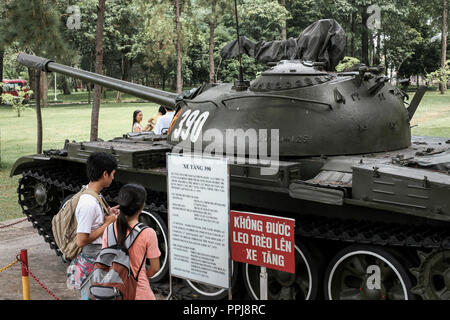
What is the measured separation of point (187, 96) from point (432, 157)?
364cm

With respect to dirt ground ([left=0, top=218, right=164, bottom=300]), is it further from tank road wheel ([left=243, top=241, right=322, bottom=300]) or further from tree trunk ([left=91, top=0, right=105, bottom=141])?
tree trunk ([left=91, top=0, right=105, bottom=141])

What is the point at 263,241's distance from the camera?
537cm

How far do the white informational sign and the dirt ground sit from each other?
161 centimetres

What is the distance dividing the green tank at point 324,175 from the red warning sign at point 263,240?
40 cm

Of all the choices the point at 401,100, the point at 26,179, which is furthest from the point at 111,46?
the point at 401,100

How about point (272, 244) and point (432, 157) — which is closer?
point (272, 244)

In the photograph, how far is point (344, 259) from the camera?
5586 mm

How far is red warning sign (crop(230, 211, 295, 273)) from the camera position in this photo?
5.16 meters

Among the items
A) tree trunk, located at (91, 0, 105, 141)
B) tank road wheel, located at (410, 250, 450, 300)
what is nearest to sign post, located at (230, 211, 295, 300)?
tank road wheel, located at (410, 250, 450, 300)

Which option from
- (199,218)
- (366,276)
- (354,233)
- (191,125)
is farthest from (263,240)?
(191,125)

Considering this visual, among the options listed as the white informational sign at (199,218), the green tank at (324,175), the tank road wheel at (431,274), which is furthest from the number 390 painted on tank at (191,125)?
the tank road wheel at (431,274)

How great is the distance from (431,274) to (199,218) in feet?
7.48

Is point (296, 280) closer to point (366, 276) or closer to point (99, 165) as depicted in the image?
point (366, 276)
